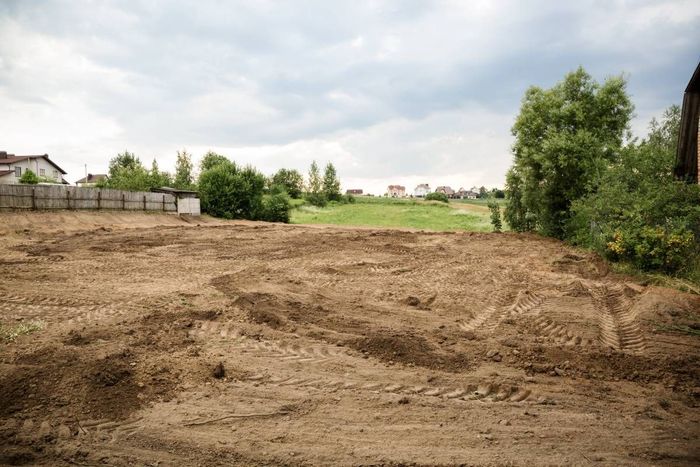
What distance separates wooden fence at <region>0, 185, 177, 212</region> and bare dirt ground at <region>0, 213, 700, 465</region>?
16.4m

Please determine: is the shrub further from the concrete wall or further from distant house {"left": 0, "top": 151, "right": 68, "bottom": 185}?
distant house {"left": 0, "top": 151, "right": 68, "bottom": 185}

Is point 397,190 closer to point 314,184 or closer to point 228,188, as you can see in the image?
point 314,184

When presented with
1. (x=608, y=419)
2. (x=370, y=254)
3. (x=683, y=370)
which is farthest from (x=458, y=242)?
(x=608, y=419)

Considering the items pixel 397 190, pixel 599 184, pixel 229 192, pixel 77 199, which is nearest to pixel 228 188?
pixel 229 192

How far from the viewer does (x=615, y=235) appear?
11375 mm

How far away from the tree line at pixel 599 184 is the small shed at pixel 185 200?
904 inches

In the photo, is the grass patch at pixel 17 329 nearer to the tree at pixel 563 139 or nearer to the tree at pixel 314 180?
the tree at pixel 563 139

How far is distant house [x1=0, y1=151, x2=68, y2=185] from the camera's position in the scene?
5175 cm

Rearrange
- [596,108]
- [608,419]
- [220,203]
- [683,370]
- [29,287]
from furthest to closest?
1. [220,203]
2. [596,108]
3. [29,287]
4. [683,370]
5. [608,419]

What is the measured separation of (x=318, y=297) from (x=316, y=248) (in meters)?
6.78

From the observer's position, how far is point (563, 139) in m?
18.8

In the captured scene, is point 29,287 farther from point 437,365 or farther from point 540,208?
point 540,208

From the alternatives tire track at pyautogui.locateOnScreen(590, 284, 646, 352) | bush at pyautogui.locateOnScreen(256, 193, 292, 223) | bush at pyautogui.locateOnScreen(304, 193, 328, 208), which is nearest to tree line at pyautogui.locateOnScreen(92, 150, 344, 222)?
bush at pyautogui.locateOnScreen(256, 193, 292, 223)

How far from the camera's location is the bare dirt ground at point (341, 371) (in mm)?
3215
